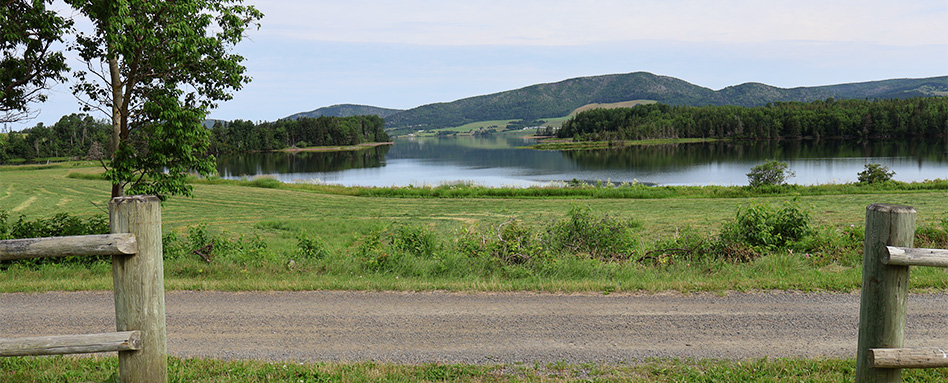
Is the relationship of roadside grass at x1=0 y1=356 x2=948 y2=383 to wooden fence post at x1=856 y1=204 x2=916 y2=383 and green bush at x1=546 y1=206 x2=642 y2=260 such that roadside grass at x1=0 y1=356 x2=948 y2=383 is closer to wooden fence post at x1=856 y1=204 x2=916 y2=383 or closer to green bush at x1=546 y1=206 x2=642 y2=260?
wooden fence post at x1=856 y1=204 x2=916 y2=383

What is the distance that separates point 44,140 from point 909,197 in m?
144

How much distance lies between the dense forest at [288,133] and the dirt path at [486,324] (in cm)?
14830

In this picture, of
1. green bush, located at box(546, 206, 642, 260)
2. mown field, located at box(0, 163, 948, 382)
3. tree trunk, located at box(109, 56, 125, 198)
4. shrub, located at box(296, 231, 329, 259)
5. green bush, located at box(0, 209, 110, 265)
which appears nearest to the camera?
mown field, located at box(0, 163, 948, 382)

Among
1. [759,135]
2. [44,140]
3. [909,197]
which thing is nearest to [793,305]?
[909,197]

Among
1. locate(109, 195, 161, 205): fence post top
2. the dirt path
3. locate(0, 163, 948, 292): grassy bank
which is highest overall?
locate(109, 195, 161, 205): fence post top

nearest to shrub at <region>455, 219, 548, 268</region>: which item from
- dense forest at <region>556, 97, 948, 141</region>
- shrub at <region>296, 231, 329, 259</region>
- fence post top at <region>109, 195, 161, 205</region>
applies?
shrub at <region>296, 231, 329, 259</region>

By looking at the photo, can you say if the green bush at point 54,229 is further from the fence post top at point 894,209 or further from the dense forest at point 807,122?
the dense forest at point 807,122

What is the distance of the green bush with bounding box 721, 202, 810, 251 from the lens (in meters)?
10.6

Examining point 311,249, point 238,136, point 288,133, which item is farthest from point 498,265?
point 288,133

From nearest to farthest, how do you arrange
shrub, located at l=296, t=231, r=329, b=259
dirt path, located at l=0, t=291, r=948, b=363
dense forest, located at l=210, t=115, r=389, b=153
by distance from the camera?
1. dirt path, located at l=0, t=291, r=948, b=363
2. shrub, located at l=296, t=231, r=329, b=259
3. dense forest, located at l=210, t=115, r=389, b=153

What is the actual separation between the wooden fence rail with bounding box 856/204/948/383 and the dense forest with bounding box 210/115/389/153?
15378 cm

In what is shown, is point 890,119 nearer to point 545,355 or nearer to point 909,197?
point 909,197

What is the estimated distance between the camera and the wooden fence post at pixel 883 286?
147 inches

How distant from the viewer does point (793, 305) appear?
7203 mm
